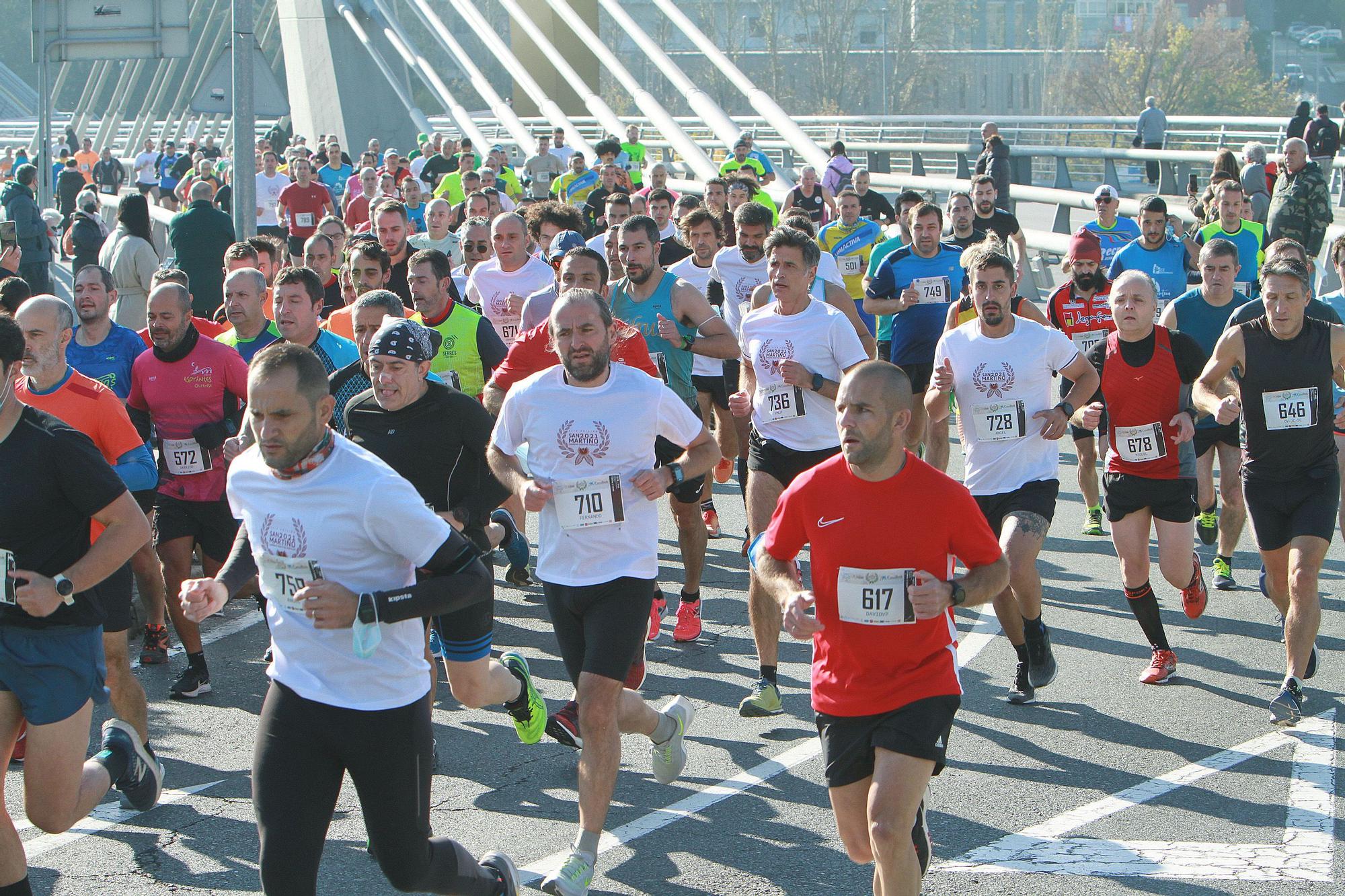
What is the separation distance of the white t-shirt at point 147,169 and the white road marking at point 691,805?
1332 inches

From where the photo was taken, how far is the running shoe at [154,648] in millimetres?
7625

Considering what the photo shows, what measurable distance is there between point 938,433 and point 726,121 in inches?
998

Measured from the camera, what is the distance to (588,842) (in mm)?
4918

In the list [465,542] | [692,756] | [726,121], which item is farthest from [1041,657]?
[726,121]

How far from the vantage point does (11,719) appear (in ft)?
14.9

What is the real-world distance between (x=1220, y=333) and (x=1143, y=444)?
6.54 ft

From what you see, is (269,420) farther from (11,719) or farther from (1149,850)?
(1149,850)

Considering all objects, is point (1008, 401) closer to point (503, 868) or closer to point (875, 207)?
point (503, 868)

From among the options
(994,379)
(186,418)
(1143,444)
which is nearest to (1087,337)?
(1143,444)

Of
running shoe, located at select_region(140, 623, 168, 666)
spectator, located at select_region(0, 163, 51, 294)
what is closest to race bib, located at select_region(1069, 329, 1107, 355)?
running shoe, located at select_region(140, 623, 168, 666)

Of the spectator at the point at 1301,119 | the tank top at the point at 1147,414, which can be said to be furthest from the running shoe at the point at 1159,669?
the spectator at the point at 1301,119

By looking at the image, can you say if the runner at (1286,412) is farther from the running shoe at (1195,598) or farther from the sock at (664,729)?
the sock at (664,729)

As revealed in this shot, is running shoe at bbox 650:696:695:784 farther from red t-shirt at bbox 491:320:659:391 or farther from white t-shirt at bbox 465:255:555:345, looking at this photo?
white t-shirt at bbox 465:255:555:345

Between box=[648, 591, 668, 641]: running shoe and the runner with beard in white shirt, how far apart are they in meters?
2.48
